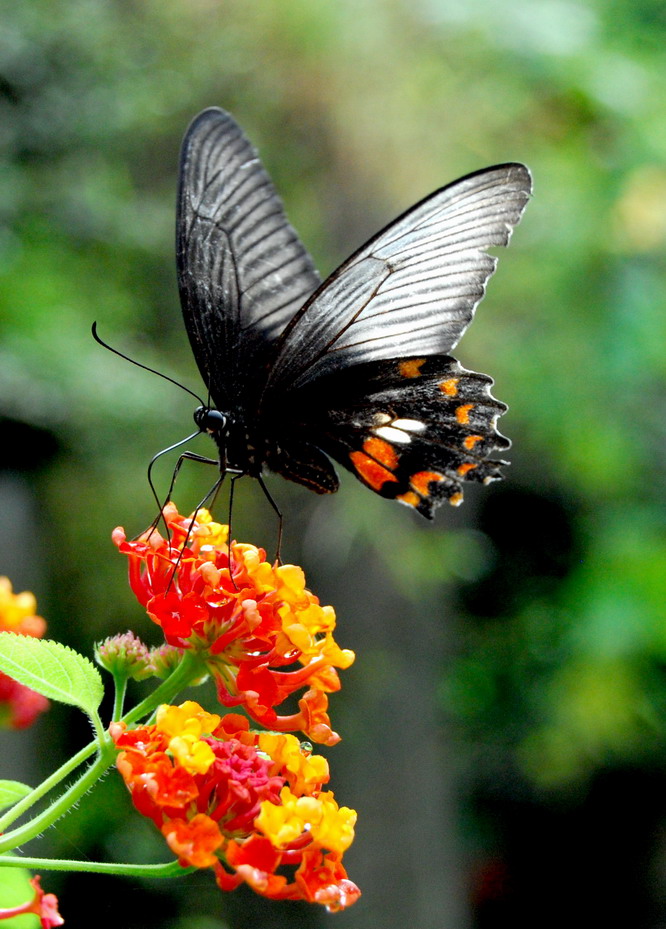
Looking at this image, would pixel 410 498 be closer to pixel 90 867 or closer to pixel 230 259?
pixel 230 259

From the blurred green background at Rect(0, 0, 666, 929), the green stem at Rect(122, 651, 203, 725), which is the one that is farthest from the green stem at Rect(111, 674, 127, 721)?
the blurred green background at Rect(0, 0, 666, 929)

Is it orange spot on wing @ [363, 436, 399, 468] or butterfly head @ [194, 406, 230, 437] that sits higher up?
orange spot on wing @ [363, 436, 399, 468]

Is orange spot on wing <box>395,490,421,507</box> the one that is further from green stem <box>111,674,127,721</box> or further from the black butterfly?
green stem <box>111,674,127,721</box>

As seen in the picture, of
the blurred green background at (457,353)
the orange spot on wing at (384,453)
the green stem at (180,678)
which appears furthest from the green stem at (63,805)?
the blurred green background at (457,353)

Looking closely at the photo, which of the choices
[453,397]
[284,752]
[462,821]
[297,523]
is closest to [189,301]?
[453,397]

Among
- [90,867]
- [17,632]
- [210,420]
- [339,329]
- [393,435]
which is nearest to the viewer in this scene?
[90,867]

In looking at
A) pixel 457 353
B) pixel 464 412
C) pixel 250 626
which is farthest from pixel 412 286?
pixel 457 353
